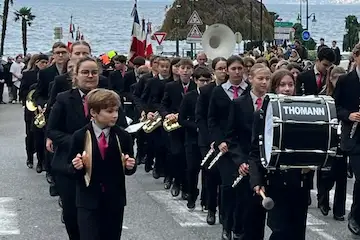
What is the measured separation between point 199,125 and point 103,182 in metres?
3.16

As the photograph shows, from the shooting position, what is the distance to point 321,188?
10195 mm

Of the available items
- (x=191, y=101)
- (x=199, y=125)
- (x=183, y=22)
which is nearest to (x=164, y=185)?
(x=191, y=101)

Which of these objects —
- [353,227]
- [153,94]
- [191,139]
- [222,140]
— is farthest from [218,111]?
[153,94]

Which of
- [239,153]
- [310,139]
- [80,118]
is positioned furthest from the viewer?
[239,153]

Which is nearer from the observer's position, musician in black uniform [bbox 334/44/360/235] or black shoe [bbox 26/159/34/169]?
musician in black uniform [bbox 334/44/360/235]

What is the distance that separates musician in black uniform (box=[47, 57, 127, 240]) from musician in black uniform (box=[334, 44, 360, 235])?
270 cm

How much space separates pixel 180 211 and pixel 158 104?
240 cm

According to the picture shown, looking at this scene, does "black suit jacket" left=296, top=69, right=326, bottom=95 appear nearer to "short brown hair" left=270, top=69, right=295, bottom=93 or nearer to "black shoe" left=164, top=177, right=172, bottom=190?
"black shoe" left=164, top=177, right=172, bottom=190

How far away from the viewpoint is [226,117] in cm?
859

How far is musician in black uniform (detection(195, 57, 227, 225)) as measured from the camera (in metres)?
9.26

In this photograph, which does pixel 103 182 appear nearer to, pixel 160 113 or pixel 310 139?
pixel 310 139

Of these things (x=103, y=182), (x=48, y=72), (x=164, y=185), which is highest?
(x=48, y=72)

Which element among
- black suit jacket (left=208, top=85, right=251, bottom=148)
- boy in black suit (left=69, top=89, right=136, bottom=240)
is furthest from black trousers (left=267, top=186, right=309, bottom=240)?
black suit jacket (left=208, top=85, right=251, bottom=148)

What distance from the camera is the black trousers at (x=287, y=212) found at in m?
6.42
